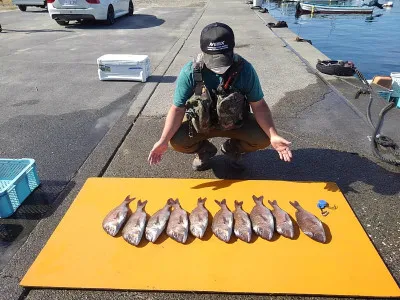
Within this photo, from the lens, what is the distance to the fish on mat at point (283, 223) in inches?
112

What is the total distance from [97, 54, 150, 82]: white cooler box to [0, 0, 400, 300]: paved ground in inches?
16.0

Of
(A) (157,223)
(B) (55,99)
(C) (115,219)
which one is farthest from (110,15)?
(A) (157,223)

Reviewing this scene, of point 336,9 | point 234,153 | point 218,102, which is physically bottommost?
point 336,9

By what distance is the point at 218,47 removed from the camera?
9.80ft

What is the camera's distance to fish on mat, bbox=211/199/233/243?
282cm

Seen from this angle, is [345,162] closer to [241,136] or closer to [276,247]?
[241,136]

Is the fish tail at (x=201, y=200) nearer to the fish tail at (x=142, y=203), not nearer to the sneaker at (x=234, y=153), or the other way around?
the fish tail at (x=142, y=203)

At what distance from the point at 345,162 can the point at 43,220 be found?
3.47 metres

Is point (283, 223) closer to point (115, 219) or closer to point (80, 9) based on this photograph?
point (115, 219)

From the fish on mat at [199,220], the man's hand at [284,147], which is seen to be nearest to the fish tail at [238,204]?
the fish on mat at [199,220]

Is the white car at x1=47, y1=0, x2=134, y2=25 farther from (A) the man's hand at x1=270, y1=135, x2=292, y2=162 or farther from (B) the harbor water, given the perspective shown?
(A) the man's hand at x1=270, y1=135, x2=292, y2=162

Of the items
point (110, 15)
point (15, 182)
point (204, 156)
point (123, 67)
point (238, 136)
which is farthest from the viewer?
point (110, 15)

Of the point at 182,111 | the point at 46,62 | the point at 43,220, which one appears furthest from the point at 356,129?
the point at 46,62

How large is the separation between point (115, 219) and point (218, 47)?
71.6 inches
